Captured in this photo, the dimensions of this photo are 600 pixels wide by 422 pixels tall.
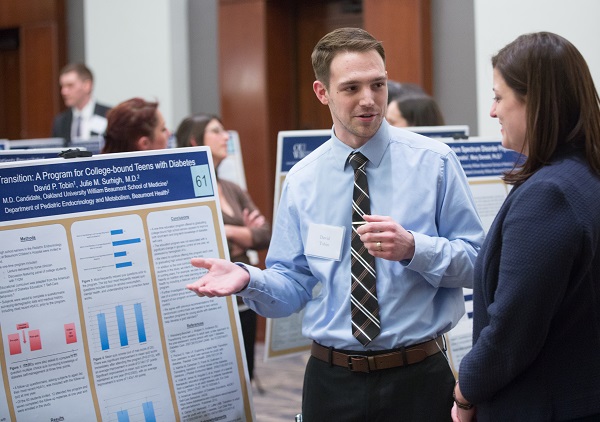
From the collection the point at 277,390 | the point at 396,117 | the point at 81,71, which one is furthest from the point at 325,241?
the point at 81,71

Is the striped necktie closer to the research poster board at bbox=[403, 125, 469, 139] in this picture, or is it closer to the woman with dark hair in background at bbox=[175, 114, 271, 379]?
the research poster board at bbox=[403, 125, 469, 139]

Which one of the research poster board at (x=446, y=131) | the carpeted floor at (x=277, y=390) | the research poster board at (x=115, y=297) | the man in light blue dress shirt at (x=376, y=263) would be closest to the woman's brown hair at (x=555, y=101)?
the man in light blue dress shirt at (x=376, y=263)

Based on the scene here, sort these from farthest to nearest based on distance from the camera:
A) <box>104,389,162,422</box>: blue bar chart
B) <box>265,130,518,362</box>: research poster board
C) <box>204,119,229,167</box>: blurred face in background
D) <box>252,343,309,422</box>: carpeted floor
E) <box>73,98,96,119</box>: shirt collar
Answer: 1. <box>73,98,96,119</box>: shirt collar
2. <box>252,343,309,422</box>: carpeted floor
3. <box>204,119,229,167</box>: blurred face in background
4. <box>265,130,518,362</box>: research poster board
5. <box>104,389,162,422</box>: blue bar chart

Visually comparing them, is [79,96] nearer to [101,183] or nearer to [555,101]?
[101,183]

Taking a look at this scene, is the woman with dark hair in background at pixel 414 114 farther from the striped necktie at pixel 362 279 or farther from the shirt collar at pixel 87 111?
the shirt collar at pixel 87 111

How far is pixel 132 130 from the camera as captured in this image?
348cm

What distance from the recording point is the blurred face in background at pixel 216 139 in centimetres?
445

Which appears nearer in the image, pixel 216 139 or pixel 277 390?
pixel 216 139

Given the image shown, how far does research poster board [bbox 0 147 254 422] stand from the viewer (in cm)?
224

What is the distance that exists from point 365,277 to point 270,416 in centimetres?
295

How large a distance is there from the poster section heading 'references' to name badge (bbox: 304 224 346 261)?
415 mm

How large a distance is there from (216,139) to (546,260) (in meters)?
2.98

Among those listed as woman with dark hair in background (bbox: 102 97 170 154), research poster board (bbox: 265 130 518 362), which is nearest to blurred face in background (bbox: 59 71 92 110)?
woman with dark hair in background (bbox: 102 97 170 154)

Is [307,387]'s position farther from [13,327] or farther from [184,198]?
[13,327]
